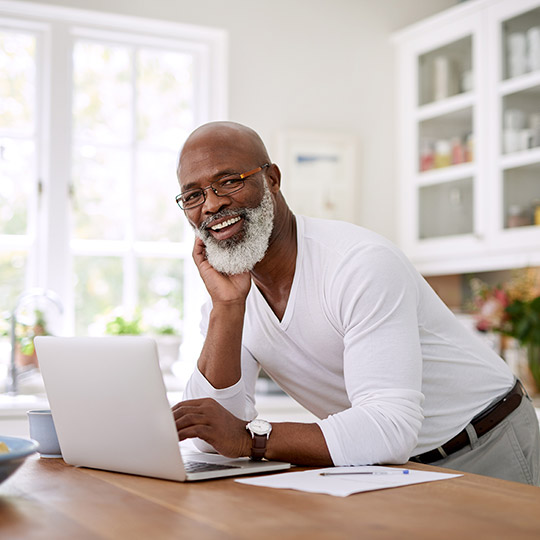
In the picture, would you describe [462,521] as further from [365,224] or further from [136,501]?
[365,224]

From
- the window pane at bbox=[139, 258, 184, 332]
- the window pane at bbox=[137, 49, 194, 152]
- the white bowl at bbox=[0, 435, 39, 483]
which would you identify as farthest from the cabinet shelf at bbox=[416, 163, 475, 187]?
the white bowl at bbox=[0, 435, 39, 483]

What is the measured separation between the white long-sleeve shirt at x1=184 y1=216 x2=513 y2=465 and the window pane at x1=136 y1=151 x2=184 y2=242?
2034mm

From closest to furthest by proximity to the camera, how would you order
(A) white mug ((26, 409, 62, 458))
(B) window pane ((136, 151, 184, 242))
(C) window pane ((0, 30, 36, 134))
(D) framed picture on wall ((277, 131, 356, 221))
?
(A) white mug ((26, 409, 62, 458))
(C) window pane ((0, 30, 36, 134))
(B) window pane ((136, 151, 184, 242))
(D) framed picture on wall ((277, 131, 356, 221))

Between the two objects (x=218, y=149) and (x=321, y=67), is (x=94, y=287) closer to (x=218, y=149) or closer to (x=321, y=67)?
(x=321, y=67)

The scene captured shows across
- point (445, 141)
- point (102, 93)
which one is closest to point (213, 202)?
point (102, 93)

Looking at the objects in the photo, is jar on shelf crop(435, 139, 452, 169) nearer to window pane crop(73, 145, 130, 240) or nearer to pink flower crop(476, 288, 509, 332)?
pink flower crop(476, 288, 509, 332)

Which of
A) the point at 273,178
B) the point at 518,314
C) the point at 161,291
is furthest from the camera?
the point at 161,291

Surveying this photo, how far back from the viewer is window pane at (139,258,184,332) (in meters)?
3.77

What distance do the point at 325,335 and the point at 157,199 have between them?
2.38 metres

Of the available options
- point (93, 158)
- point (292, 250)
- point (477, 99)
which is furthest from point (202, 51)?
point (292, 250)

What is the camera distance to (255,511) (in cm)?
94

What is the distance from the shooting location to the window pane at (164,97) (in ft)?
12.5

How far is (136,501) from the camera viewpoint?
3.34 feet

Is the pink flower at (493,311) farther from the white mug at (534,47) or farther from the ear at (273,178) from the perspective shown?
the ear at (273,178)
